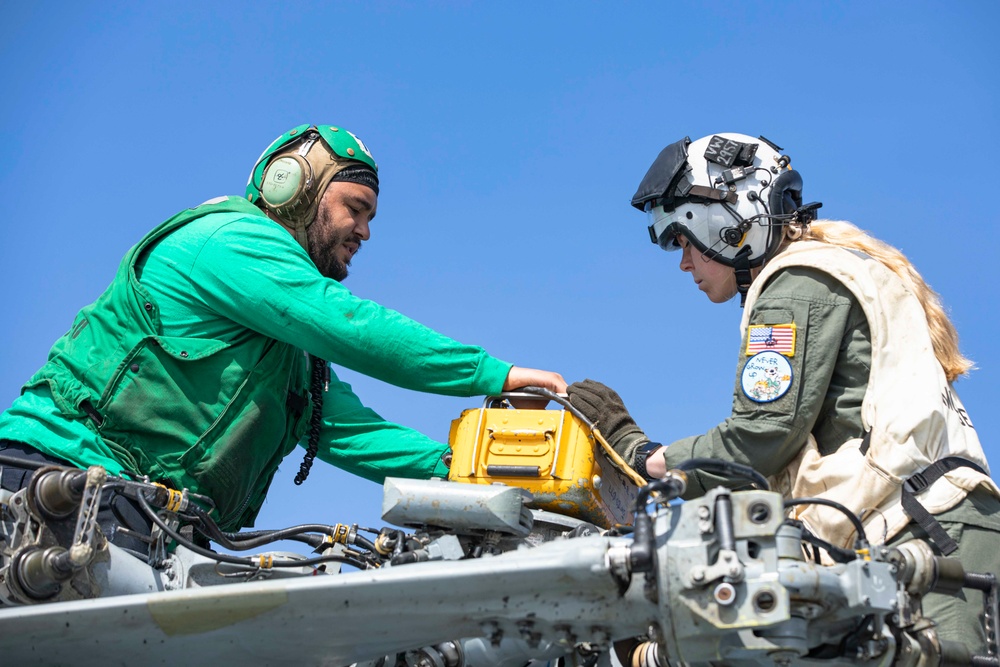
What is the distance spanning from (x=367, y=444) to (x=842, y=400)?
3.57 m

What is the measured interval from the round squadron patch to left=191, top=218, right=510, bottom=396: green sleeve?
54.8 inches

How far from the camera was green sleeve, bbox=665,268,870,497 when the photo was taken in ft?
19.6

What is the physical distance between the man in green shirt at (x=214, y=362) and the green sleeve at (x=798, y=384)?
1029 millimetres

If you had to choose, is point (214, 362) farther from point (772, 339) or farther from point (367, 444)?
point (772, 339)

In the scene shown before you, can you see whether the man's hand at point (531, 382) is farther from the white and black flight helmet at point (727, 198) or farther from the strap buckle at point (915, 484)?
the strap buckle at point (915, 484)

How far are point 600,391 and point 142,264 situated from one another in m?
2.96

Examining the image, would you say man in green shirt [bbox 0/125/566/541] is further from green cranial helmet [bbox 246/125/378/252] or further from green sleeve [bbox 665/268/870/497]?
green sleeve [bbox 665/268/870/497]

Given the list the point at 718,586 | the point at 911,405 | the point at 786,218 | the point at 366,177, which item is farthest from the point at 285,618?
the point at 366,177

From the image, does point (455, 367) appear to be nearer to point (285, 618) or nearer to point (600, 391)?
point (600, 391)

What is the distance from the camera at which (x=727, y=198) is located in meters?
7.09

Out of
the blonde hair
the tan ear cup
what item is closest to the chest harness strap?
the blonde hair

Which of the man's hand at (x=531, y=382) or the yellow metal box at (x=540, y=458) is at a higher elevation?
the man's hand at (x=531, y=382)

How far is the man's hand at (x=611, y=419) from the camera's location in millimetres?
6383

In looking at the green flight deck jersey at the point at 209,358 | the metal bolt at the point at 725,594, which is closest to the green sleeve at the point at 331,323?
the green flight deck jersey at the point at 209,358
